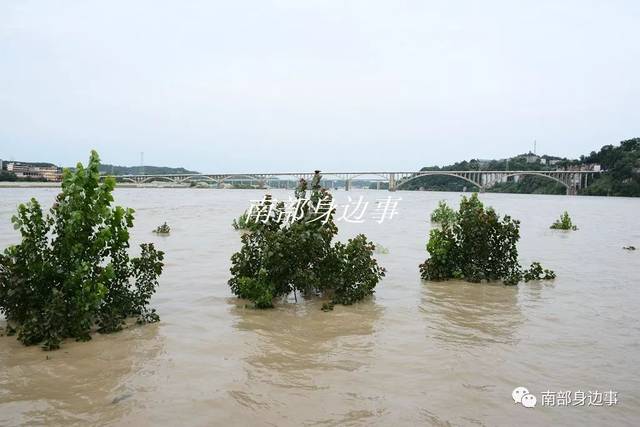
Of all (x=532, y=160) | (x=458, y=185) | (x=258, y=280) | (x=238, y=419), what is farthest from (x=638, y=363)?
(x=532, y=160)

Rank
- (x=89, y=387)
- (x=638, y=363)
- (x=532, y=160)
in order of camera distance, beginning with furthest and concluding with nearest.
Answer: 1. (x=532, y=160)
2. (x=638, y=363)
3. (x=89, y=387)

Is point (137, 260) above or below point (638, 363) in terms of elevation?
above

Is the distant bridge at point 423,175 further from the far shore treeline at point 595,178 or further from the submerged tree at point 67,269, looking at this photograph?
the submerged tree at point 67,269

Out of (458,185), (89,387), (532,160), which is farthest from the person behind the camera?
(532,160)

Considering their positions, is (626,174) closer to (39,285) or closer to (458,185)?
(458,185)

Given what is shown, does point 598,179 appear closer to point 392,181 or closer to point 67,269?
point 392,181

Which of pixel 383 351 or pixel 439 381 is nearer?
pixel 439 381

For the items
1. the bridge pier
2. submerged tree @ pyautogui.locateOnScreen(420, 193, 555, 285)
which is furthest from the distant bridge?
submerged tree @ pyautogui.locateOnScreen(420, 193, 555, 285)

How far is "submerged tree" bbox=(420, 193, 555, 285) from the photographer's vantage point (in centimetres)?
964

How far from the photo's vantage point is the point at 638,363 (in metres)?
5.21

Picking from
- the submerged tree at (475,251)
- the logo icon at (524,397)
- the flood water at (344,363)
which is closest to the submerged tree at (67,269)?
the flood water at (344,363)

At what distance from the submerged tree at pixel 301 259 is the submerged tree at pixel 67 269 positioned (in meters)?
1.83

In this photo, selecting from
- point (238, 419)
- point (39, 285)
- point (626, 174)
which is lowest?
point (238, 419)

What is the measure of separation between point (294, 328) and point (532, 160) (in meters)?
178
